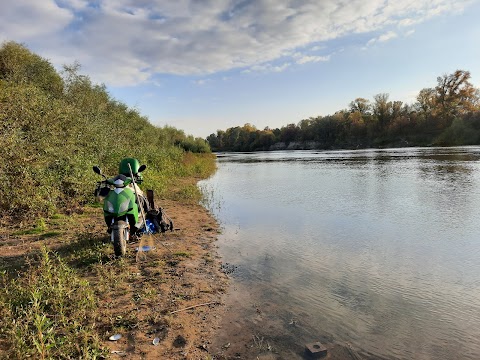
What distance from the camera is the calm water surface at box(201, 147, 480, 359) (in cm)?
419

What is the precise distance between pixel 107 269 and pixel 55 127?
7719 mm

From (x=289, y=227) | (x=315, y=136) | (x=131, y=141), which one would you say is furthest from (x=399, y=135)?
(x=289, y=227)

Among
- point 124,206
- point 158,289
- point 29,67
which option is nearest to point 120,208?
point 124,206

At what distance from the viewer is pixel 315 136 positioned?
350 feet

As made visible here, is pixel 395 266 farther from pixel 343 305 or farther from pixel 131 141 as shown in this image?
pixel 131 141

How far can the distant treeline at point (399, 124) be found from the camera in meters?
66.4

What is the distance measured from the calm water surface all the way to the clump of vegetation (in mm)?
1754

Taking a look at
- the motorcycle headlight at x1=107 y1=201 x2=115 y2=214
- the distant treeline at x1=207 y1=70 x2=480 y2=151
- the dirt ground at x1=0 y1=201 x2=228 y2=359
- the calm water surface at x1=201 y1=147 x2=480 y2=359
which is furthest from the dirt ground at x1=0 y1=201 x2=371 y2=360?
the distant treeline at x1=207 y1=70 x2=480 y2=151

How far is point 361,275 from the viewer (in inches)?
243

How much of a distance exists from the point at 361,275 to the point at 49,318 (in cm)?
519

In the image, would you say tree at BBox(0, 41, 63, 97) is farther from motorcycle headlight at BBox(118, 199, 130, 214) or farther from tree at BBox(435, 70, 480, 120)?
tree at BBox(435, 70, 480, 120)

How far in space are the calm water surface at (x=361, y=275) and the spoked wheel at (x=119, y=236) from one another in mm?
2191

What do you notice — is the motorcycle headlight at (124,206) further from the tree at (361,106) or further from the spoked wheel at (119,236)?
the tree at (361,106)

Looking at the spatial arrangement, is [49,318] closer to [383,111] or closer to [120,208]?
[120,208]
